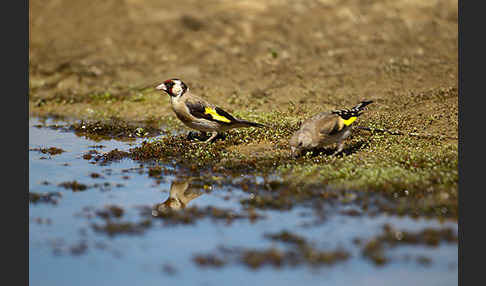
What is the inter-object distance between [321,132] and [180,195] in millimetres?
2654

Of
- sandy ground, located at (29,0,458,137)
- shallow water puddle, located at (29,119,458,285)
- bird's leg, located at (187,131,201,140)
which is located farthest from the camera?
sandy ground, located at (29,0,458,137)

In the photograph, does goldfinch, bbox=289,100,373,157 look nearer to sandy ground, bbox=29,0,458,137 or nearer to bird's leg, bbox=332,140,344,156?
bird's leg, bbox=332,140,344,156

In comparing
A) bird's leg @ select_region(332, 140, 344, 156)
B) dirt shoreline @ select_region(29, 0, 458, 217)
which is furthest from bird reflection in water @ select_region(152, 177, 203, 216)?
bird's leg @ select_region(332, 140, 344, 156)

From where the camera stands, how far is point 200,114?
417 inches

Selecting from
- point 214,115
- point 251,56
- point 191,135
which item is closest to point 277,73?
point 251,56

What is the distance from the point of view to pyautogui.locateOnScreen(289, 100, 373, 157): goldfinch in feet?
30.3

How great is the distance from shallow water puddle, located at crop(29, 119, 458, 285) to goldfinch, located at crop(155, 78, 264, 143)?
6.36 ft

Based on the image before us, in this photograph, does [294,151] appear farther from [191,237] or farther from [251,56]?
[251,56]

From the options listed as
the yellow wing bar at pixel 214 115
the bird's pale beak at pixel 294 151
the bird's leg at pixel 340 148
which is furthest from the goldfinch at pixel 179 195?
the bird's leg at pixel 340 148

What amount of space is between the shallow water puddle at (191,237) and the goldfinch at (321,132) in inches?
63.4

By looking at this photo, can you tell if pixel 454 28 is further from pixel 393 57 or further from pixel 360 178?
pixel 360 178

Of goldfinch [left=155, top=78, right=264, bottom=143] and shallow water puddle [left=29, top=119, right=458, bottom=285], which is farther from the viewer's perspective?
goldfinch [left=155, top=78, right=264, bottom=143]

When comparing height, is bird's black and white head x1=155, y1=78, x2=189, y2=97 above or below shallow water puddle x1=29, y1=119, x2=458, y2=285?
above

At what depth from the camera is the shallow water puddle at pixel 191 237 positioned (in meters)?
5.68
